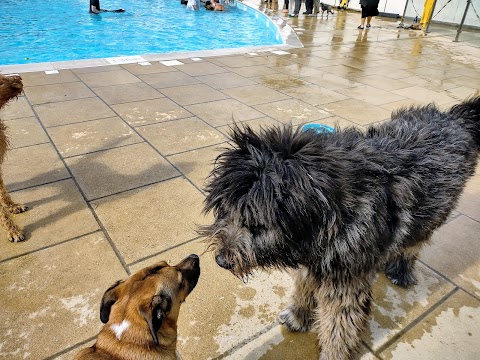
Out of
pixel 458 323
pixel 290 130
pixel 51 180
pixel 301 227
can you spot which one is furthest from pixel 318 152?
pixel 51 180

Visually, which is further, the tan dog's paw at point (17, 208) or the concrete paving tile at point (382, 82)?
the concrete paving tile at point (382, 82)

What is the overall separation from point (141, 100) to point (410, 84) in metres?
7.26

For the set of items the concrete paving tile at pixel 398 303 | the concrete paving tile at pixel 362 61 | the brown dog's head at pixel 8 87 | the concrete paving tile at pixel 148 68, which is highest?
the brown dog's head at pixel 8 87

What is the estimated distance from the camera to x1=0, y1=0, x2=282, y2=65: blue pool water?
15320 mm

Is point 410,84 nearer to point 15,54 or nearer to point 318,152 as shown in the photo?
point 318,152

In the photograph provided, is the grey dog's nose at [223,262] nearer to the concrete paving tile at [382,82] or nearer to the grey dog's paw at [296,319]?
the grey dog's paw at [296,319]

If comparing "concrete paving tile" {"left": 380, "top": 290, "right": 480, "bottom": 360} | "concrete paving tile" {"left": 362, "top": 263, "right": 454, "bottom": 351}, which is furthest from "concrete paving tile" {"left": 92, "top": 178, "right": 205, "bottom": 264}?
"concrete paving tile" {"left": 380, "top": 290, "right": 480, "bottom": 360}

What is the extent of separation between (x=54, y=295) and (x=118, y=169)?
2.29 meters

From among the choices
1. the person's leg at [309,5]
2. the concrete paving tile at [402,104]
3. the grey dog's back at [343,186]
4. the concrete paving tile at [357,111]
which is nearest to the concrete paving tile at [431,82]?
the concrete paving tile at [402,104]

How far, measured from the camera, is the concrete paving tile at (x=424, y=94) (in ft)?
26.8

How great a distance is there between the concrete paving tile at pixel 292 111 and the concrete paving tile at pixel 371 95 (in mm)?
1507

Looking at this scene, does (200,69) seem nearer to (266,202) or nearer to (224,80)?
(224,80)

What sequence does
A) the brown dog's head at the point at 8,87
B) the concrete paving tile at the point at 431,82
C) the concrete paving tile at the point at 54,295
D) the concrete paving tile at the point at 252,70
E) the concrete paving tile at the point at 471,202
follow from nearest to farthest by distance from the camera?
the concrete paving tile at the point at 54,295 < the brown dog's head at the point at 8,87 < the concrete paving tile at the point at 471,202 < the concrete paving tile at the point at 431,82 < the concrete paving tile at the point at 252,70

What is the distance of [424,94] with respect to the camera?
8547mm
